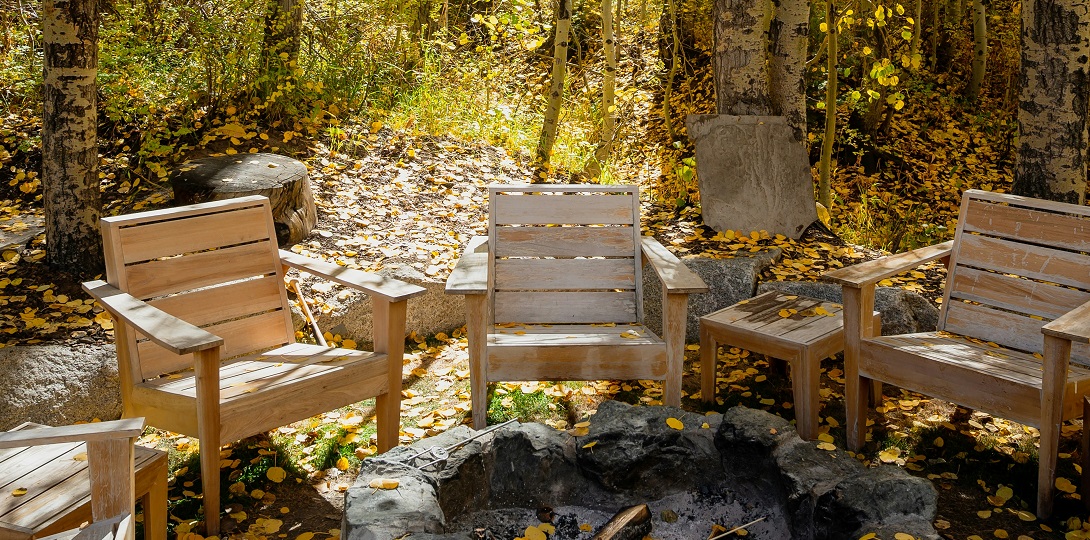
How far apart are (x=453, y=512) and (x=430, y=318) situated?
222cm

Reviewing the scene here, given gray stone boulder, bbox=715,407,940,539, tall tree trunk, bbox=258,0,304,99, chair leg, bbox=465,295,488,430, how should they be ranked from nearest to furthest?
gray stone boulder, bbox=715,407,940,539 < chair leg, bbox=465,295,488,430 < tall tree trunk, bbox=258,0,304,99

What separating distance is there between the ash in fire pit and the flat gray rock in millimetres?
2550

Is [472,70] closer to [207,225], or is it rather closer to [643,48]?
[643,48]

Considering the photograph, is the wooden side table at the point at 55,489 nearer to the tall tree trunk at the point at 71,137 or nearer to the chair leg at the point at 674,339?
the chair leg at the point at 674,339

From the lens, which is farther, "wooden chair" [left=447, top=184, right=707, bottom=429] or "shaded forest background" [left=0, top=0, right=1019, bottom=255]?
"shaded forest background" [left=0, top=0, right=1019, bottom=255]

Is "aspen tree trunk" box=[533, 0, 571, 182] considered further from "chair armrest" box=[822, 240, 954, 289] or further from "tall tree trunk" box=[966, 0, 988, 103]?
"tall tree trunk" box=[966, 0, 988, 103]

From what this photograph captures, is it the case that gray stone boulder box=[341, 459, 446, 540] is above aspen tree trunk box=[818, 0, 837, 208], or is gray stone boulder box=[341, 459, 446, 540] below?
below

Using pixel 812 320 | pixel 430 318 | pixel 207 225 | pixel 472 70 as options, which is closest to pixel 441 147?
pixel 472 70

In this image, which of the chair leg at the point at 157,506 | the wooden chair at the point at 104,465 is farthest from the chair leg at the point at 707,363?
the wooden chair at the point at 104,465

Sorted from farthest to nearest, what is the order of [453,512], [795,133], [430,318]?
[795,133] → [430,318] → [453,512]

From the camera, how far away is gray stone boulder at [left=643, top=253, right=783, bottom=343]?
4.64 metres

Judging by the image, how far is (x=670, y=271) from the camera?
3.58 metres

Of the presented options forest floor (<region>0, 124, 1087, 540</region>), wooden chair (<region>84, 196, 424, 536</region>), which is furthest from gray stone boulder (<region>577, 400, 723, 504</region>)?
wooden chair (<region>84, 196, 424, 536</region>)

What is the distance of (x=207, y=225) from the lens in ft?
11.6
